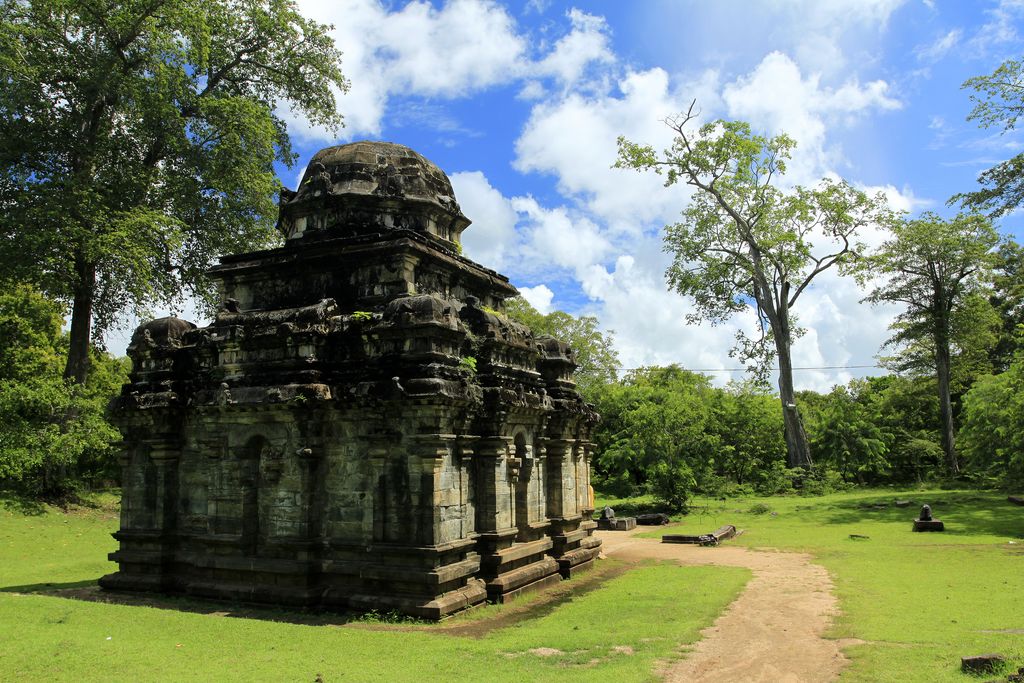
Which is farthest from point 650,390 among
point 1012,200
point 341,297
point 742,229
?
Answer: point 341,297

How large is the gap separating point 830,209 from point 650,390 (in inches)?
483

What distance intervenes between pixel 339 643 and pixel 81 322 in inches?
752

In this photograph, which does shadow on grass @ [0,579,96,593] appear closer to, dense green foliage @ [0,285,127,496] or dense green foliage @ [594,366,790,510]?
dense green foliage @ [0,285,127,496]

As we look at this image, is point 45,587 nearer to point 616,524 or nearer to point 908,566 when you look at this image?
point 616,524

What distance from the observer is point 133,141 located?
24188 mm

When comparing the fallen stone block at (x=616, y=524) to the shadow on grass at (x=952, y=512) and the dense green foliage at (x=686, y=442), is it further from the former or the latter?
the shadow on grass at (x=952, y=512)

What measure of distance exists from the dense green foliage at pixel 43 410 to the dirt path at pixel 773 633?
17.5 metres

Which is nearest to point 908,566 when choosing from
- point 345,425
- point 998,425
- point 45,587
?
point 345,425

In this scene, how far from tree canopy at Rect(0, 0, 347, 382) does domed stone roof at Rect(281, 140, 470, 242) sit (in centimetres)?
872

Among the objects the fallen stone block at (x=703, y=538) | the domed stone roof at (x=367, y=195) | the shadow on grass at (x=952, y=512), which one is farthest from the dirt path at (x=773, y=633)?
the domed stone roof at (x=367, y=195)

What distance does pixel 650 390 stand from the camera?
38.0m

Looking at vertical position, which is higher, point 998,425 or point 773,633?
point 998,425

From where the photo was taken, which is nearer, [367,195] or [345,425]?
[345,425]

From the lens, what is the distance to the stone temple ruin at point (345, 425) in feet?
36.6
